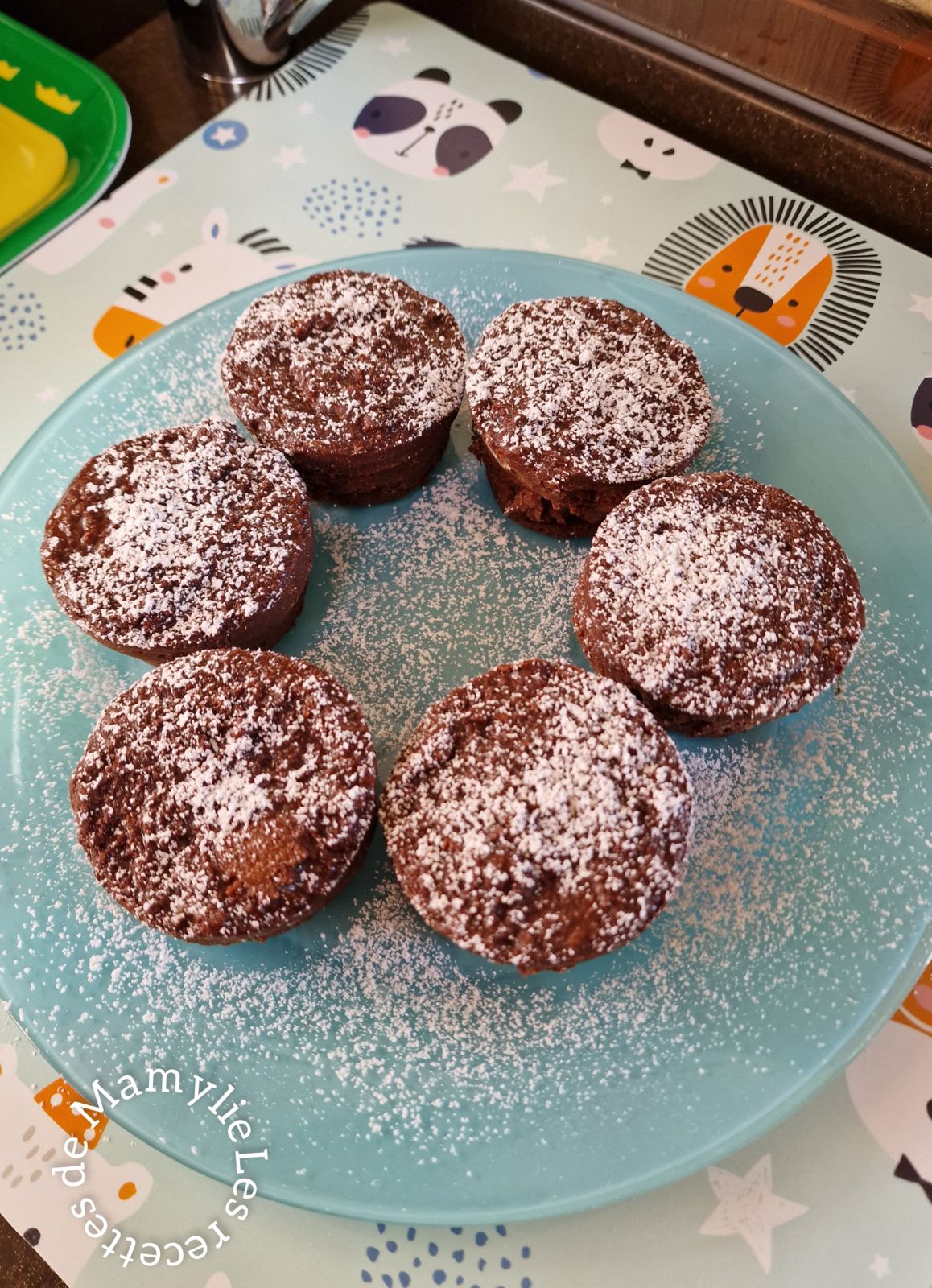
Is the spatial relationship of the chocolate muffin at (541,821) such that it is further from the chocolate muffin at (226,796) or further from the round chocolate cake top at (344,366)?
the round chocolate cake top at (344,366)

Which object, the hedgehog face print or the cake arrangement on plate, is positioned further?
the hedgehog face print

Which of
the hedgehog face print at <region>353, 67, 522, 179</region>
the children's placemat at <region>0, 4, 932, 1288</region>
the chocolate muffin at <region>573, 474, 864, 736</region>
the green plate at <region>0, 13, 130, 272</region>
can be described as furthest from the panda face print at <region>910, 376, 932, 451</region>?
the green plate at <region>0, 13, 130, 272</region>

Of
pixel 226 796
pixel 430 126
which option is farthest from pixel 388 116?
pixel 226 796

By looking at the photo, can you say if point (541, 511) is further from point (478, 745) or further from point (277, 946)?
point (277, 946)

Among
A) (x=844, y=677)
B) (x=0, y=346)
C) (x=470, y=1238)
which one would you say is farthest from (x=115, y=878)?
(x=0, y=346)

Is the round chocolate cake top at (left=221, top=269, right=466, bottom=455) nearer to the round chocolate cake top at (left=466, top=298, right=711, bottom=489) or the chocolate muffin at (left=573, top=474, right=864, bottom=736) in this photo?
the round chocolate cake top at (left=466, top=298, right=711, bottom=489)

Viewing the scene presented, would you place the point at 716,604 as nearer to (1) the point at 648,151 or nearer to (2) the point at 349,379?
(2) the point at 349,379
